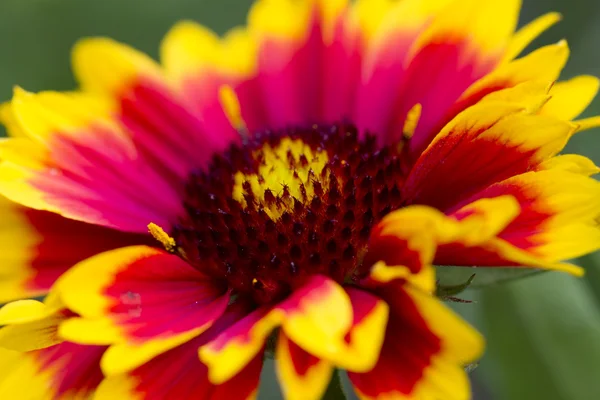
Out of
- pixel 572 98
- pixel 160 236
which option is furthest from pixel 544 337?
pixel 160 236

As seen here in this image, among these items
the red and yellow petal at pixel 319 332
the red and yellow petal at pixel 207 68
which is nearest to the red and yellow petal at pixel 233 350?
the red and yellow petal at pixel 319 332

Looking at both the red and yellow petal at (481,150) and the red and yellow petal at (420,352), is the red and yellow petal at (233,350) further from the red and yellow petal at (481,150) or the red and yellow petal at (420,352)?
the red and yellow petal at (481,150)

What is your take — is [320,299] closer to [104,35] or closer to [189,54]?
[189,54]

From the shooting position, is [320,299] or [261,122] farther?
[261,122]

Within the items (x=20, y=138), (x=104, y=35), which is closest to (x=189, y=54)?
(x=20, y=138)

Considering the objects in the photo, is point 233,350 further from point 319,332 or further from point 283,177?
point 283,177
